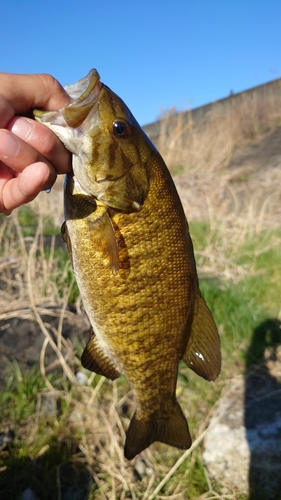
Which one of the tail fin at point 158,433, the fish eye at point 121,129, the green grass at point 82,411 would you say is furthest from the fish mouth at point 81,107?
the green grass at point 82,411

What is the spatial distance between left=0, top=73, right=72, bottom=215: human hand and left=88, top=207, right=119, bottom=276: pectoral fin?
0.26m

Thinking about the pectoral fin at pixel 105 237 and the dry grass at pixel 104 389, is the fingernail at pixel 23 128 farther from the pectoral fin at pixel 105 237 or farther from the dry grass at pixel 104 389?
the dry grass at pixel 104 389

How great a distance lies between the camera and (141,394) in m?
2.09

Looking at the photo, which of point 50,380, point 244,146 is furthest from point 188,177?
point 50,380

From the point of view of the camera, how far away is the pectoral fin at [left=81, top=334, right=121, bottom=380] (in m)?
2.01

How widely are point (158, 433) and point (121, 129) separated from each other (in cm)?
156

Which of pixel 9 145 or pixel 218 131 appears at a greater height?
pixel 218 131

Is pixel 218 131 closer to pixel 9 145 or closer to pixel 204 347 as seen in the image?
pixel 204 347

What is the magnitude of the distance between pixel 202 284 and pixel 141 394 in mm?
3427

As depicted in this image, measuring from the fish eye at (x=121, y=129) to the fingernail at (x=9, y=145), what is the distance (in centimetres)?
38

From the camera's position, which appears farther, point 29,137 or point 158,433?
point 158,433

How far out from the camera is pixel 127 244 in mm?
1705

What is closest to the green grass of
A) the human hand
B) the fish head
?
the human hand

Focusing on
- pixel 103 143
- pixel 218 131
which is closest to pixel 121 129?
pixel 103 143
